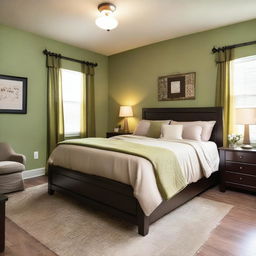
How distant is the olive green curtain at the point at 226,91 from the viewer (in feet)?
11.7

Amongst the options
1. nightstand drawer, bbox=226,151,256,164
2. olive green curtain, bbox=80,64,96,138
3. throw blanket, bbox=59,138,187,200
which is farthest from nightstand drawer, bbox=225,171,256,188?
olive green curtain, bbox=80,64,96,138

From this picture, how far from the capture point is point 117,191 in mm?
2186

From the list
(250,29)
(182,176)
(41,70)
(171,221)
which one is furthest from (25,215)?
(250,29)

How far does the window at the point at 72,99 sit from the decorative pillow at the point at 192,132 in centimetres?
250

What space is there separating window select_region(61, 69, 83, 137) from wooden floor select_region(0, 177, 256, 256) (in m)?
2.60

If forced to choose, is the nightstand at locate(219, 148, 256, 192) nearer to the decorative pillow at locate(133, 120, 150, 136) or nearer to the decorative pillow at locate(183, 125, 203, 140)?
the decorative pillow at locate(183, 125, 203, 140)

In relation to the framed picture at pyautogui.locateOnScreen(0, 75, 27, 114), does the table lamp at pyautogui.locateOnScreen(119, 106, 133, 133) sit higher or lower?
lower

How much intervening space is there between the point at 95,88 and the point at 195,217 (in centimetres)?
384

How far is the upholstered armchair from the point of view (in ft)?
9.82

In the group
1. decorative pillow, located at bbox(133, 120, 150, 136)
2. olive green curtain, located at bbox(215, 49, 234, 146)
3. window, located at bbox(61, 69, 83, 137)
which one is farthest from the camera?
window, located at bbox(61, 69, 83, 137)

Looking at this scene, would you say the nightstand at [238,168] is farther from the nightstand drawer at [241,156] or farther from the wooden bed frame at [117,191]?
the wooden bed frame at [117,191]

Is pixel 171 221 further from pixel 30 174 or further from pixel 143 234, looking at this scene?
pixel 30 174

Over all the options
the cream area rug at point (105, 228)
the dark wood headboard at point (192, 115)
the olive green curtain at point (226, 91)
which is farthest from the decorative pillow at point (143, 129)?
the cream area rug at point (105, 228)

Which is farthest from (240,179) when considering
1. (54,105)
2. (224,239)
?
(54,105)
